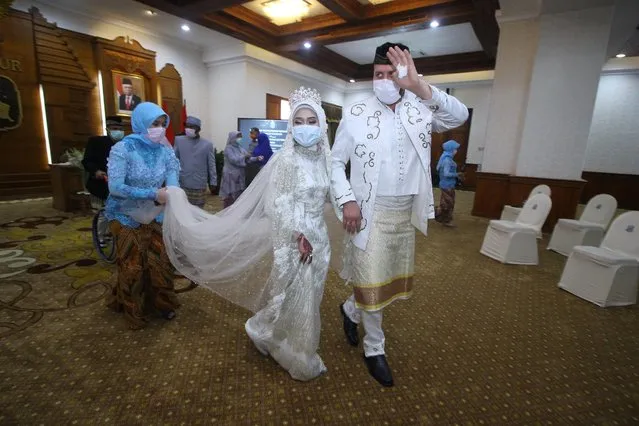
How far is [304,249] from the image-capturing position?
5.64 feet

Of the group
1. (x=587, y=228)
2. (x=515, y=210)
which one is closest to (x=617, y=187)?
(x=515, y=210)

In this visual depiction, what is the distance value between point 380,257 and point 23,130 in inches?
305

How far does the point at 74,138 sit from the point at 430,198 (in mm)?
7802

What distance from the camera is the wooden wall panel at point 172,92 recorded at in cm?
813

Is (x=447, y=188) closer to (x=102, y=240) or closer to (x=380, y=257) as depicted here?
(x=380, y=257)

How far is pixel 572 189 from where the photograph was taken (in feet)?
17.3

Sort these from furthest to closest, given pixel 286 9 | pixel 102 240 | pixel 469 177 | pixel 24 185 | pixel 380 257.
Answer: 1. pixel 469 177
2. pixel 286 9
3. pixel 24 185
4. pixel 102 240
5. pixel 380 257

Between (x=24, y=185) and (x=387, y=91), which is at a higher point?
(x=387, y=91)

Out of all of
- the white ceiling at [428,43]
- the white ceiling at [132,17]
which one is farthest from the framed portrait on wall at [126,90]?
the white ceiling at [428,43]

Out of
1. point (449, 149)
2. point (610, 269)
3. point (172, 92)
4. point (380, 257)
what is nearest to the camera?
point (380, 257)

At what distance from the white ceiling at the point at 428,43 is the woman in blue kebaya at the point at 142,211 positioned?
6.98 meters

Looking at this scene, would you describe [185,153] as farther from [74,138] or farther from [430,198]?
[74,138]

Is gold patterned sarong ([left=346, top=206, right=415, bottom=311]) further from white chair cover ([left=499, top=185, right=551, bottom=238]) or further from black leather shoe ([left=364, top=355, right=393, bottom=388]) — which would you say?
white chair cover ([left=499, top=185, right=551, bottom=238])

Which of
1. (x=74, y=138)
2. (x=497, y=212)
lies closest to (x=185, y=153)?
(x=74, y=138)
